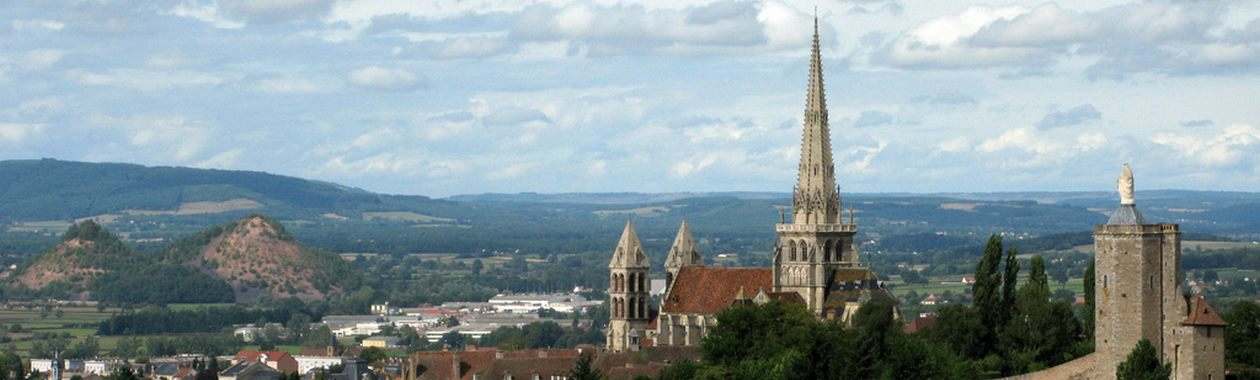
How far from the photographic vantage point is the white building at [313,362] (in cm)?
17088

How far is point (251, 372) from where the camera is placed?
506 feet

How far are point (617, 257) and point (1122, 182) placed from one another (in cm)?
4554

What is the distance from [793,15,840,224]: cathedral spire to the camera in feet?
429

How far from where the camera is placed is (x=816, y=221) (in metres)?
130

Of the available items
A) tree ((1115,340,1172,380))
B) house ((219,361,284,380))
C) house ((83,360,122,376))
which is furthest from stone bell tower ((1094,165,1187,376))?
house ((83,360,122,376))

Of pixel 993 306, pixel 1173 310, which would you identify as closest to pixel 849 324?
pixel 993 306

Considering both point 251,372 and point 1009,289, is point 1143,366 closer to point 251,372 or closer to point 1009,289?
point 1009,289

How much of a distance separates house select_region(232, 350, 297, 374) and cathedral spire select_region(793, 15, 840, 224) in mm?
41247

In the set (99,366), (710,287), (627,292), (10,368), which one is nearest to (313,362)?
(99,366)

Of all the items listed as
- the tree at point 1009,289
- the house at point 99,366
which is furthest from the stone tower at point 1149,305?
the house at point 99,366

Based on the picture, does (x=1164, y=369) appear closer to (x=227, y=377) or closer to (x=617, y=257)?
(x=617, y=257)

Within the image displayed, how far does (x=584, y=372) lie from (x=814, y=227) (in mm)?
26827

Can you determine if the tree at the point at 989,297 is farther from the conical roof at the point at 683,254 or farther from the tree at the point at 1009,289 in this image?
the conical roof at the point at 683,254

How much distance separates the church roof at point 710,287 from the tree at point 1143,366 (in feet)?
128
